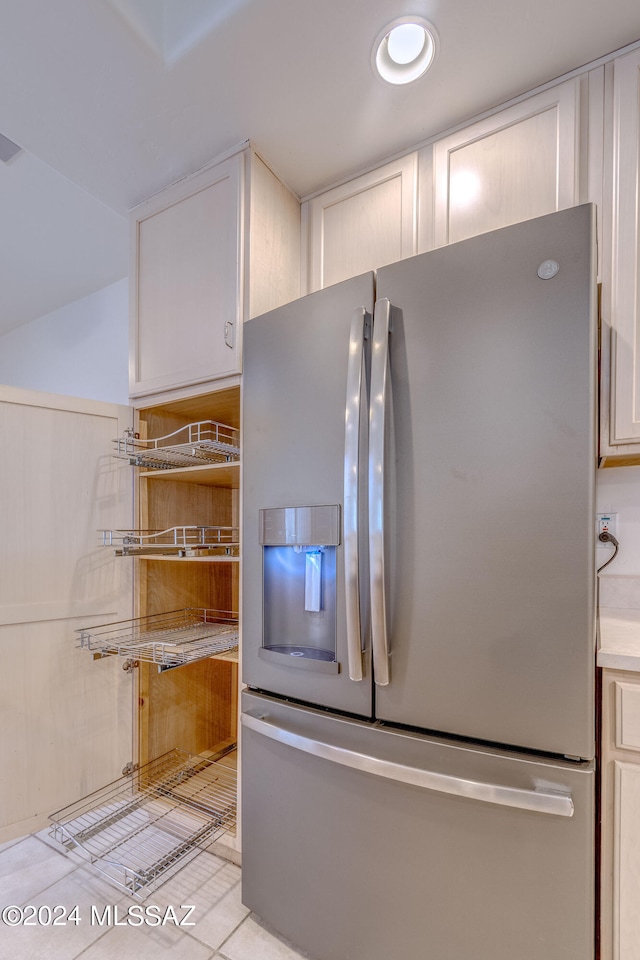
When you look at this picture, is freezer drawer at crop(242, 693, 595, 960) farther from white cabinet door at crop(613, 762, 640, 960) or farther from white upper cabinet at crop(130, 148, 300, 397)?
white upper cabinet at crop(130, 148, 300, 397)

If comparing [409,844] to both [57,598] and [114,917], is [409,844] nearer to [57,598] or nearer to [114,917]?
[114,917]

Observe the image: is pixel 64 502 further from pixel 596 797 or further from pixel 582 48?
pixel 582 48

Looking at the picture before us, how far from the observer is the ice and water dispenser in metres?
1.14

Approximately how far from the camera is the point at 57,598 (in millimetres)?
1646

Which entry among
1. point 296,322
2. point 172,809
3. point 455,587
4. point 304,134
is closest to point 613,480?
point 455,587

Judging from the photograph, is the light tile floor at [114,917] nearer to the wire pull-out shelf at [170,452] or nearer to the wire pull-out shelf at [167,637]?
the wire pull-out shelf at [167,637]

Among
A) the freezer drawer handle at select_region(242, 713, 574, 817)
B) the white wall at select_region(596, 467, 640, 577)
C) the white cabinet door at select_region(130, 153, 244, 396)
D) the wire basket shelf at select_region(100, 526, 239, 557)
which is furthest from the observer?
the wire basket shelf at select_region(100, 526, 239, 557)

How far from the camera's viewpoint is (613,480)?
1418 millimetres

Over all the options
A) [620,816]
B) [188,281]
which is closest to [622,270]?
[620,816]

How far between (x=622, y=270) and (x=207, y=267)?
125cm

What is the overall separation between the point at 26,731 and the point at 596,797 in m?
1.70

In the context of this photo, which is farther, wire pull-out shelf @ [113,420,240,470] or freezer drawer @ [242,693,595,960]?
wire pull-out shelf @ [113,420,240,470]

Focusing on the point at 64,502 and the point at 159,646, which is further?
the point at 64,502

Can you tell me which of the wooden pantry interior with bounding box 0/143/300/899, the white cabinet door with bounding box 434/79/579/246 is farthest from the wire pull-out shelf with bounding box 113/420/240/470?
the white cabinet door with bounding box 434/79/579/246
